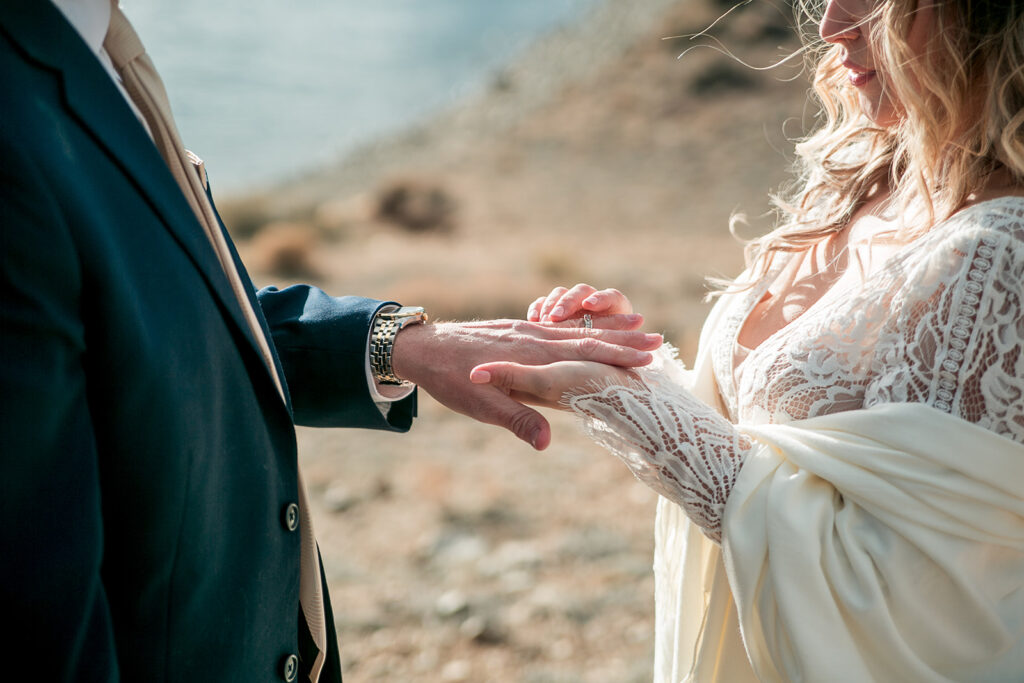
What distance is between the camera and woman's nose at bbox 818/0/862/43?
1.61 m

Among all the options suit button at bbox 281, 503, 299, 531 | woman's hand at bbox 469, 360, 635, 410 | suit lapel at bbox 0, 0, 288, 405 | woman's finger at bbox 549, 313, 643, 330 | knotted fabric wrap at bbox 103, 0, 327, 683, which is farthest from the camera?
woman's finger at bbox 549, 313, 643, 330

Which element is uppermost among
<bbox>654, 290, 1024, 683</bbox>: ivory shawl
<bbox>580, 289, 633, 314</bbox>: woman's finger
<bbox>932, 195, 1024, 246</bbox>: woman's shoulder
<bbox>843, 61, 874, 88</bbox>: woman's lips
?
<bbox>843, 61, 874, 88</bbox>: woman's lips

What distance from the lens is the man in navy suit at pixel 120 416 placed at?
2.90ft

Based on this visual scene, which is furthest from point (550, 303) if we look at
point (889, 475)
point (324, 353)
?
point (889, 475)

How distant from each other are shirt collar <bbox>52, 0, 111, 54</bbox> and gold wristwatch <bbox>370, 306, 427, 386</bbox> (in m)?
0.78

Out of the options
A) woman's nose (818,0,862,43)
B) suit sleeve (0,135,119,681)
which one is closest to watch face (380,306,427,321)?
suit sleeve (0,135,119,681)

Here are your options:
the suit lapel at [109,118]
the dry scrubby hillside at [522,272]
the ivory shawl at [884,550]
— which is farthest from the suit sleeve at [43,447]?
the dry scrubby hillside at [522,272]

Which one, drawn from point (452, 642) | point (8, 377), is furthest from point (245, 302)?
point (452, 642)

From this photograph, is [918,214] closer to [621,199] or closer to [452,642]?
[452,642]

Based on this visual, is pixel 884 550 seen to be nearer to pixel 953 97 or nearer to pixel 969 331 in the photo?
pixel 969 331

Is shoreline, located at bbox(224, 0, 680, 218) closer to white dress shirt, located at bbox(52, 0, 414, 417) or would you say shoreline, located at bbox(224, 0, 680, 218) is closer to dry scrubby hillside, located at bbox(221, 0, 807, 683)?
dry scrubby hillside, located at bbox(221, 0, 807, 683)

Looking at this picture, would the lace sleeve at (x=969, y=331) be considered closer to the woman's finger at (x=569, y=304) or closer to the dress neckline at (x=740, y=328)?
the dress neckline at (x=740, y=328)

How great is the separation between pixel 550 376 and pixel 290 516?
0.55 metres

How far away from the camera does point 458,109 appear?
29344 millimetres
